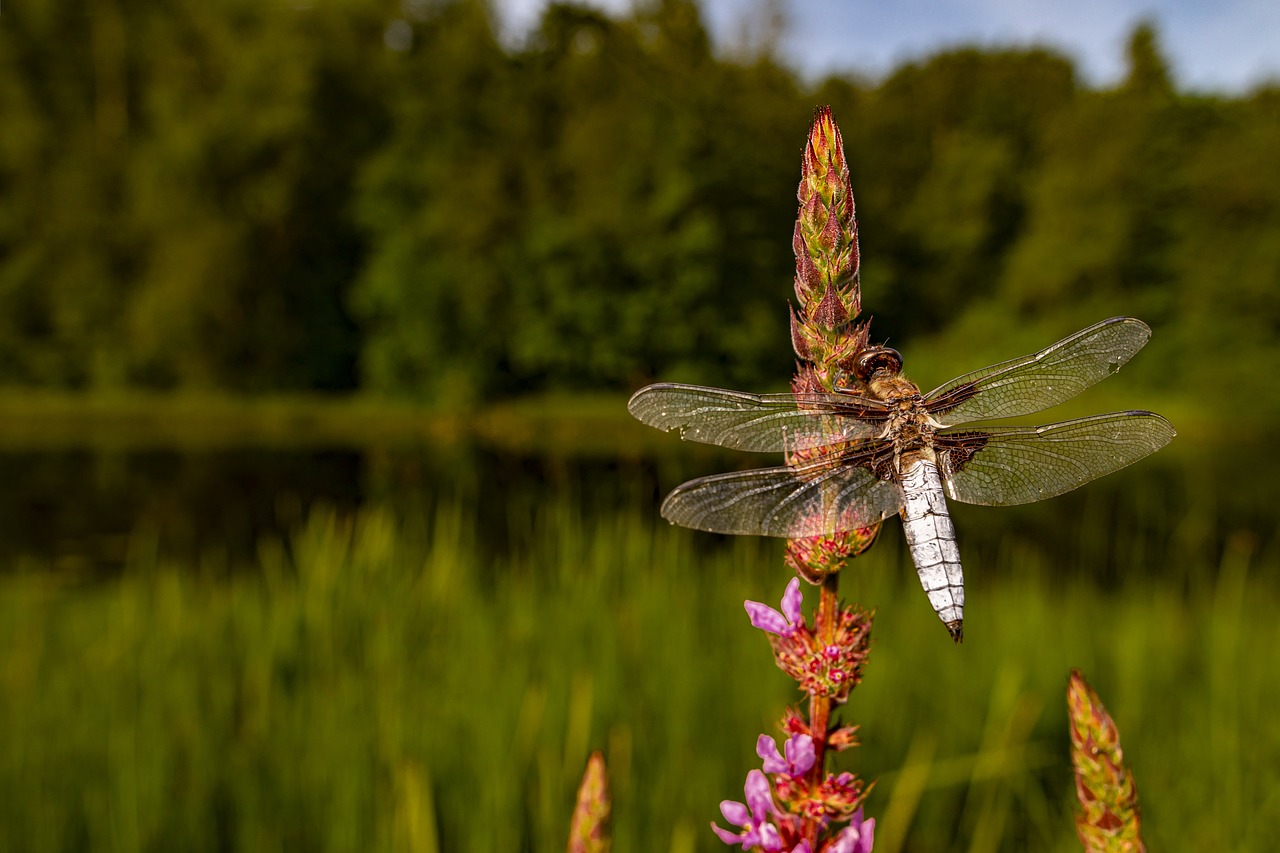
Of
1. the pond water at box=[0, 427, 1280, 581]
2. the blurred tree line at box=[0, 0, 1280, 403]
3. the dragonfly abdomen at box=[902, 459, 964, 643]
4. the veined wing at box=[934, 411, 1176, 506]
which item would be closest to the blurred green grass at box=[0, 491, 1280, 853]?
the veined wing at box=[934, 411, 1176, 506]

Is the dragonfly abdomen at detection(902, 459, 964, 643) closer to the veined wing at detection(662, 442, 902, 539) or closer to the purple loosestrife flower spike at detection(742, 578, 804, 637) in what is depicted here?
the veined wing at detection(662, 442, 902, 539)

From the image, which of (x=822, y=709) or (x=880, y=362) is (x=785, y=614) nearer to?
(x=822, y=709)

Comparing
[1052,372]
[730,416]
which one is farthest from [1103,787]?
[1052,372]

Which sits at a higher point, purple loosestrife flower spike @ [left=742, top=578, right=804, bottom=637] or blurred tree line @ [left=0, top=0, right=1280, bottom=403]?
blurred tree line @ [left=0, top=0, right=1280, bottom=403]

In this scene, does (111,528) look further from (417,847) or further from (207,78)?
(207,78)

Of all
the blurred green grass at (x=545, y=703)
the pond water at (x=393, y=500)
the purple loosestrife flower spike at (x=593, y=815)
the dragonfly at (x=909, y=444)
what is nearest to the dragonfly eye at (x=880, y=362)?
the dragonfly at (x=909, y=444)

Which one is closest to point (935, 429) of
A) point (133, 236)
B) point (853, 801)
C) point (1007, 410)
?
point (1007, 410)
